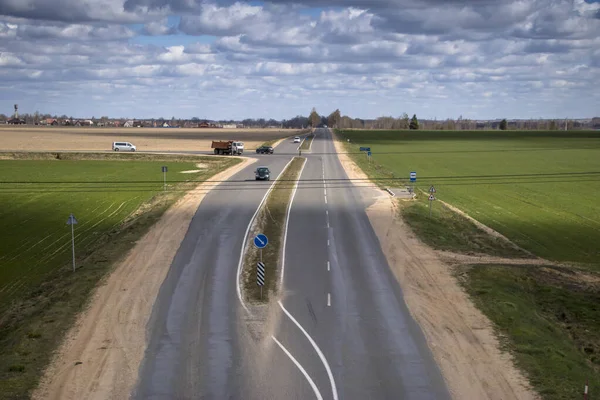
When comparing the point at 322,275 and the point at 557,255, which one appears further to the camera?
the point at 557,255

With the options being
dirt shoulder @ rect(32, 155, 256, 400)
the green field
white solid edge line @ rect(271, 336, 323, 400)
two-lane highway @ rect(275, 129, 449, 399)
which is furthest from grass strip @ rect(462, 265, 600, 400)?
dirt shoulder @ rect(32, 155, 256, 400)

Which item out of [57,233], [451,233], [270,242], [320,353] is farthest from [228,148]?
[320,353]

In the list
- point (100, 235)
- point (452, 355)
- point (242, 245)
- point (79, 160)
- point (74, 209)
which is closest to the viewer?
point (452, 355)

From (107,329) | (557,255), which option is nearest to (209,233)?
(107,329)

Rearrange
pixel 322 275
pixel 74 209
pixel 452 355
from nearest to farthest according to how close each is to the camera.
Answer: pixel 452 355, pixel 322 275, pixel 74 209

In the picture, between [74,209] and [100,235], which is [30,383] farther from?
[74,209]

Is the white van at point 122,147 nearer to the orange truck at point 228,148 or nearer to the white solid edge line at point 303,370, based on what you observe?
the orange truck at point 228,148
